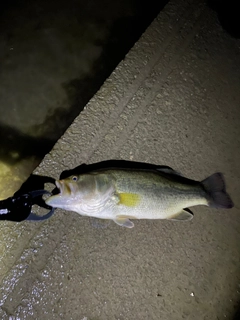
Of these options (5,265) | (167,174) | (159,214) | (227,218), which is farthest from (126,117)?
(5,265)

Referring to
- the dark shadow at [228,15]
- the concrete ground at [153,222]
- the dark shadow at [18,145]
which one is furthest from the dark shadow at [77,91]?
the dark shadow at [228,15]

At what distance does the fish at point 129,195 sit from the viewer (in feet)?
8.68

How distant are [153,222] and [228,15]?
3.03 metres

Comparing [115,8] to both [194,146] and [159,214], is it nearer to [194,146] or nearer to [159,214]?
[194,146]

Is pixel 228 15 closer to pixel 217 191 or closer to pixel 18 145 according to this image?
pixel 217 191

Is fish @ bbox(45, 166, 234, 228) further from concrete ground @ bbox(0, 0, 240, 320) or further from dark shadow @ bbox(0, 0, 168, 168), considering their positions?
Answer: dark shadow @ bbox(0, 0, 168, 168)

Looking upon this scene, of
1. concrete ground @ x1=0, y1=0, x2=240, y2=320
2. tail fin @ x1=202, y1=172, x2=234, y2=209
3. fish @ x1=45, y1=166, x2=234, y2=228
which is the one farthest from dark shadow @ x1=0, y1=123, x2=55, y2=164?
tail fin @ x1=202, y1=172, x2=234, y2=209

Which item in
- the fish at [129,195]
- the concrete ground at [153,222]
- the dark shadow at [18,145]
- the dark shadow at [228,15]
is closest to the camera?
the fish at [129,195]

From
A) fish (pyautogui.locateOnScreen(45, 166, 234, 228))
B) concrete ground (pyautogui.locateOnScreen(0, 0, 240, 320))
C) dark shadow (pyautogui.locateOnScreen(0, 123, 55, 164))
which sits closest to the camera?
fish (pyautogui.locateOnScreen(45, 166, 234, 228))

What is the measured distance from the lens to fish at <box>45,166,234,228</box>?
2645mm

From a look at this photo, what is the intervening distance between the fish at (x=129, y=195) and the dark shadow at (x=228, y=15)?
7.26 feet

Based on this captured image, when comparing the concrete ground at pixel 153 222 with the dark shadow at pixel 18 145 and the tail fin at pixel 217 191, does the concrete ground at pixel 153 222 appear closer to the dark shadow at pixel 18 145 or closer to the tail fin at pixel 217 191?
the tail fin at pixel 217 191

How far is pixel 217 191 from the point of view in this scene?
10.6 ft

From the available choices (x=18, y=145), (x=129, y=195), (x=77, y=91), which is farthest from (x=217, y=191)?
(x=18, y=145)
